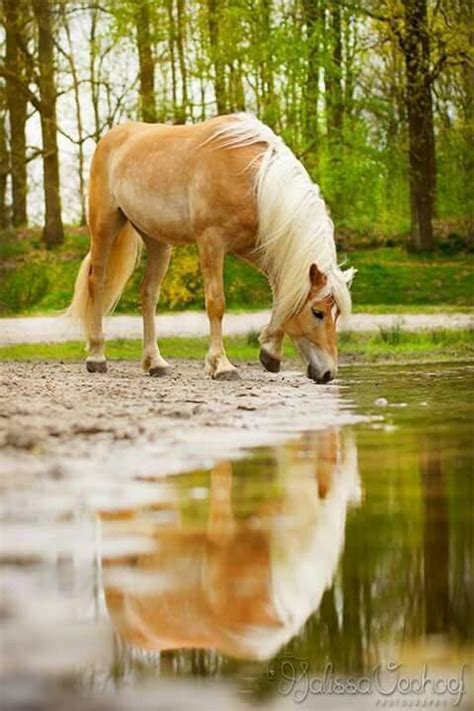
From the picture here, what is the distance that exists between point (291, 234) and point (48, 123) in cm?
1510

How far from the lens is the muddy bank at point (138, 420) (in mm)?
4723

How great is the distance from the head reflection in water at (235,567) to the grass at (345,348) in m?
7.97

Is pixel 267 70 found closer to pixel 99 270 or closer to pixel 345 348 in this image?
pixel 345 348

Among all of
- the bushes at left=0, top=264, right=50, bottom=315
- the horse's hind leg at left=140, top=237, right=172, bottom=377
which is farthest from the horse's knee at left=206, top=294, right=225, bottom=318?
the bushes at left=0, top=264, right=50, bottom=315

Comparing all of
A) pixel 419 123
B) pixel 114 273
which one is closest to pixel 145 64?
pixel 419 123

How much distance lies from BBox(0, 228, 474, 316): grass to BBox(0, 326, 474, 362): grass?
2562 mm

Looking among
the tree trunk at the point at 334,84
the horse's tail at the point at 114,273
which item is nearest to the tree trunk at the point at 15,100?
the tree trunk at the point at 334,84

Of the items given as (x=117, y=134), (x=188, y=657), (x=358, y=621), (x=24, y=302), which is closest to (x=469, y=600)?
(x=358, y=621)

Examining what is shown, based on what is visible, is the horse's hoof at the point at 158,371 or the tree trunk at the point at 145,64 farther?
the tree trunk at the point at 145,64

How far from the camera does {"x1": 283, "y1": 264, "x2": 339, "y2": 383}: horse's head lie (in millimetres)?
9016

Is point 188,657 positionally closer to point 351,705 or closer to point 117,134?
point 351,705

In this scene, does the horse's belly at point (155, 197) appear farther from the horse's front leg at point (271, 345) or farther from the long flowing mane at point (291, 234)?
the horse's front leg at point (271, 345)

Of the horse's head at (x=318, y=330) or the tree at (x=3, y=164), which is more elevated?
the tree at (x=3, y=164)

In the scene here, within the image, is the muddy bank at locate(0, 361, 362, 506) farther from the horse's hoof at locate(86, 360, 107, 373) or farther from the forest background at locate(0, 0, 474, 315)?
the forest background at locate(0, 0, 474, 315)
